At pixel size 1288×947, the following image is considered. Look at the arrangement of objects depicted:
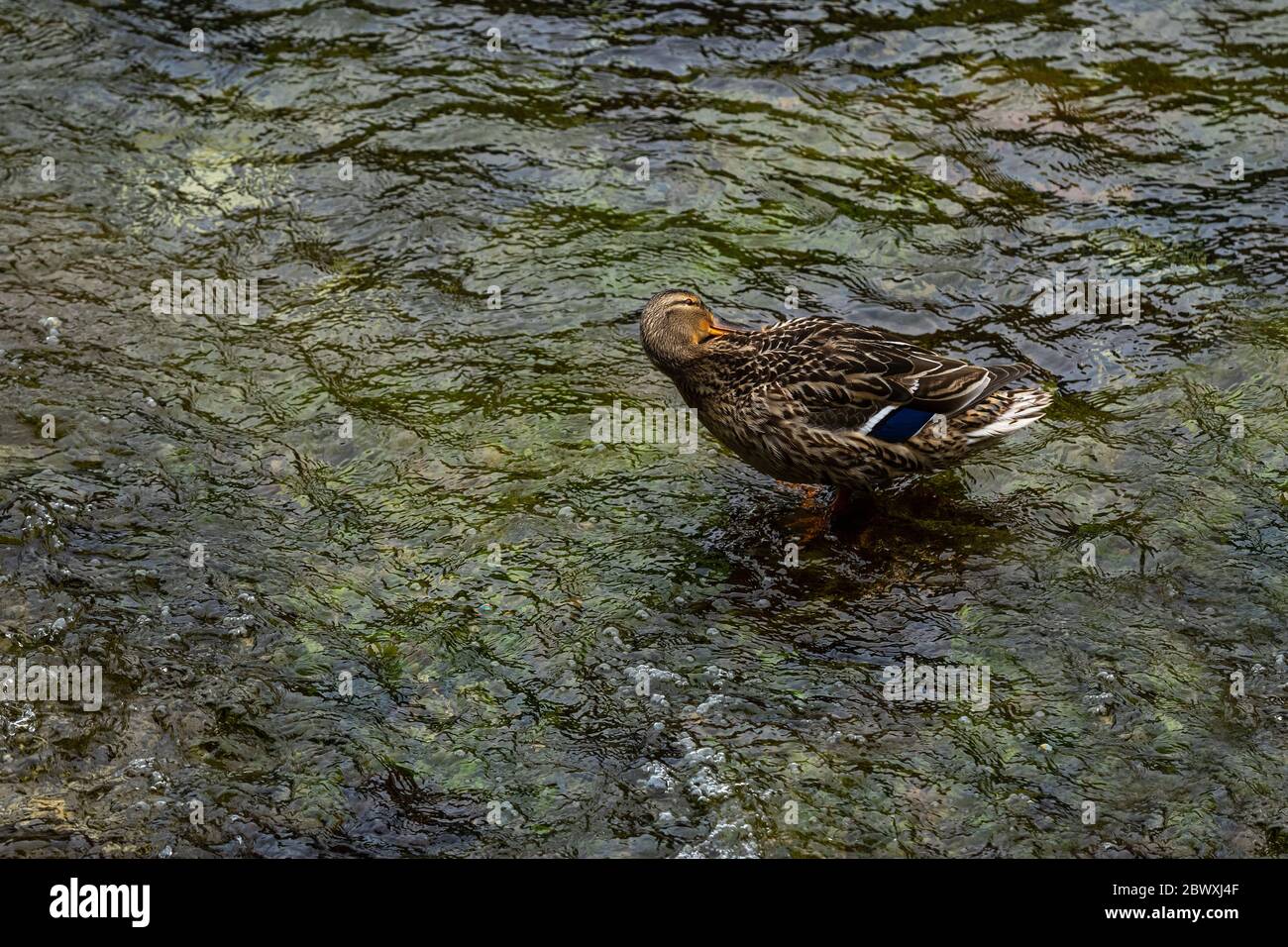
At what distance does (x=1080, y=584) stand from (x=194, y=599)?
434 centimetres

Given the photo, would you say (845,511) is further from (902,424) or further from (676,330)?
(676,330)

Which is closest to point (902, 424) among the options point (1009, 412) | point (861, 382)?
point (861, 382)

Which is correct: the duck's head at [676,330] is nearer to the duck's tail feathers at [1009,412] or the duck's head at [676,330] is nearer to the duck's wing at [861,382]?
the duck's wing at [861,382]

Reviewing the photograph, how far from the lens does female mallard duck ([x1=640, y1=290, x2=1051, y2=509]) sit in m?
7.12

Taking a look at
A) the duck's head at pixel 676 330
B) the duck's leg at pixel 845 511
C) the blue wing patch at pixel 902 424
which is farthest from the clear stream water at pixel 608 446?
the duck's head at pixel 676 330

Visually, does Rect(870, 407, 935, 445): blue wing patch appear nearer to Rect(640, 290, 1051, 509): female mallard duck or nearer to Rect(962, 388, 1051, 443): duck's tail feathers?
Rect(640, 290, 1051, 509): female mallard duck

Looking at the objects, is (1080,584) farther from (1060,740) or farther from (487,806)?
(487,806)

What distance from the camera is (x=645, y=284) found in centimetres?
927

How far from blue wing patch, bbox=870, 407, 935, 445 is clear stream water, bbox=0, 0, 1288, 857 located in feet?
1.93

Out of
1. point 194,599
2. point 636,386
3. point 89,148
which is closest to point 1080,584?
point 636,386

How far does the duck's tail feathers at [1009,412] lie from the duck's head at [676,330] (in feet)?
4.72

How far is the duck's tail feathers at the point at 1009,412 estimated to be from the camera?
7.14 meters

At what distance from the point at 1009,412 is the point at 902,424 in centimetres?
59

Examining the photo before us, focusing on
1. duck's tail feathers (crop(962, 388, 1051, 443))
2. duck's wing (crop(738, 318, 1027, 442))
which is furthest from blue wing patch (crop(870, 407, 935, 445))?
duck's tail feathers (crop(962, 388, 1051, 443))
